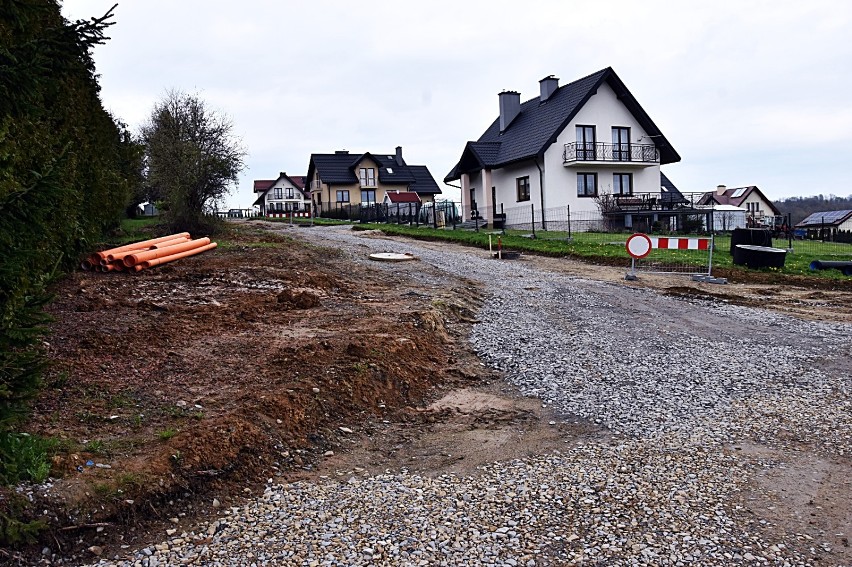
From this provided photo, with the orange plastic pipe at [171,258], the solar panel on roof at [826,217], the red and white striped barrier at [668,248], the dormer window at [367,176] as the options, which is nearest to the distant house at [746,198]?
the solar panel on roof at [826,217]

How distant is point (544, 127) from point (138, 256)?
25843mm

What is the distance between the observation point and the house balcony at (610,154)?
34.9 metres

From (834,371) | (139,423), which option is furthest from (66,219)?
(834,371)

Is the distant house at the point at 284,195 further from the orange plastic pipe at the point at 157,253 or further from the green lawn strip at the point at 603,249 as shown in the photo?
the orange plastic pipe at the point at 157,253

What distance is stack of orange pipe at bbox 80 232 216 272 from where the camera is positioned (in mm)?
13328

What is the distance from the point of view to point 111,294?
1108 cm

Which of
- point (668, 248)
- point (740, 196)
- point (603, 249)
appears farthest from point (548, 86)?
point (740, 196)

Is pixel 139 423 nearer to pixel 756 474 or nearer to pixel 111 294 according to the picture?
pixel 756 474

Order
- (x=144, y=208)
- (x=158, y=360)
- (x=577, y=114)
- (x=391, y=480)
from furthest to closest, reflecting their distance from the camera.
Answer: (x=144, y=208)
(x=577, y=114)
(x=158, y=360)
(x=391, y=480)

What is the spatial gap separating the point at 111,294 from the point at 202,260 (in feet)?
15.7

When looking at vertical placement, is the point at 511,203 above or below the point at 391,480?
above

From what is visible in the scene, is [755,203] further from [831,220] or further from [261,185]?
[261,185]

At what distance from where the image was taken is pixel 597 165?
3556 centimetres

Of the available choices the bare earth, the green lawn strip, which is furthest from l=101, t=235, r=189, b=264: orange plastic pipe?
the green lawn strip
